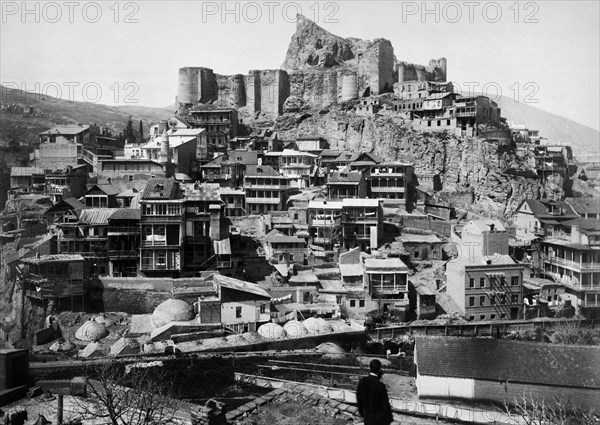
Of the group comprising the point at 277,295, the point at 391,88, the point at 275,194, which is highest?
the point at 391,88

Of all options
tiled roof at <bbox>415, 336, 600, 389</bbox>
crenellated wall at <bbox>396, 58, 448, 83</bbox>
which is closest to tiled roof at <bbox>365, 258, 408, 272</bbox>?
tiled roof at <bbox>415, 336, 600, 389</bbox>

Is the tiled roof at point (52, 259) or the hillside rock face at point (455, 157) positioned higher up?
the hillside rock face at point (455, 157)

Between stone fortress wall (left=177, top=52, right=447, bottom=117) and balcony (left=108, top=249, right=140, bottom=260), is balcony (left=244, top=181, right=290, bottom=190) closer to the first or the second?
balcony (left=108, top=249, right=140, bottom=260)

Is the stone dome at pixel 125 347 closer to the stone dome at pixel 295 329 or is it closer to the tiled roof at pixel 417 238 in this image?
the stone dome at pixel 295 329

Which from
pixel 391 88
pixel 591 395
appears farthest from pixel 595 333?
pixel 391 88

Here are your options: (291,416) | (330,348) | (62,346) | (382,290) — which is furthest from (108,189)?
(291,416)

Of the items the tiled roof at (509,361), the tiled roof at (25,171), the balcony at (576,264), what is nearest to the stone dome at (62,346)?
the tiled roof at (509,361)

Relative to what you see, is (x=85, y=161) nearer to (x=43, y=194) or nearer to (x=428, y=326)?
(x=43, y=194)
